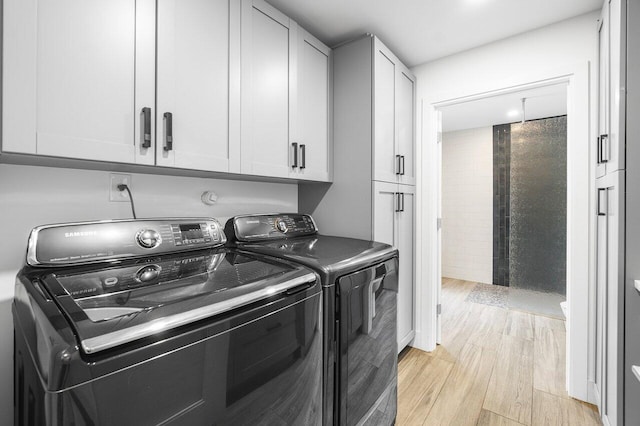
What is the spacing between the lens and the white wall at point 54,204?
110cm

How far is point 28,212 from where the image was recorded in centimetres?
115

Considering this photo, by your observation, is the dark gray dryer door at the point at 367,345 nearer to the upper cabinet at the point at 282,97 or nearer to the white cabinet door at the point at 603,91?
the upper cabinet at the point at 282,97

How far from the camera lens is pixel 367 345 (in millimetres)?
1369

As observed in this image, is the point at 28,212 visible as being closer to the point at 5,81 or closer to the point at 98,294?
the point at 5,81

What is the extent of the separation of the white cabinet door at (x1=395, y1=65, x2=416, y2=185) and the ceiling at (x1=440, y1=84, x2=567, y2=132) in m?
0.66

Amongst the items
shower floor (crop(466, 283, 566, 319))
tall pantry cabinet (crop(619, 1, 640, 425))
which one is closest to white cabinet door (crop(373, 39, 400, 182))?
tall pantry cabinet (crop(619, 1, 640, 425))

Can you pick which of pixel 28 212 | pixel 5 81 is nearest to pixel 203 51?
pixel 5 81

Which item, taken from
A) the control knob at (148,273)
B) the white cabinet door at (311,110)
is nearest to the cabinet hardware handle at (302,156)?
the white cabinet door at (311,110)

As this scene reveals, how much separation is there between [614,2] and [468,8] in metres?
0.68

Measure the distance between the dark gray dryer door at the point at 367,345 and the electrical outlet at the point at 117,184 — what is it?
1.09 m

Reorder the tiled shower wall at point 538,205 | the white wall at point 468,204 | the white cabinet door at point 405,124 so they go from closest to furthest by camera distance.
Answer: the white cabinet door at point 405,124 < the tiled shower wall at point 538,205 < the white wall at point 468,204

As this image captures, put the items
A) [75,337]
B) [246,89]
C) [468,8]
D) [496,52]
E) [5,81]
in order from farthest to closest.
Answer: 1. [496,52]
2. [468,8]
3. [246,89]
4. [5,81]
5. [75,337]

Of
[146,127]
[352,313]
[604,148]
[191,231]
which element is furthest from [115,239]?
[604,148]

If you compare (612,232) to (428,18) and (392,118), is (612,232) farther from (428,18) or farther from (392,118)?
(428,18)
